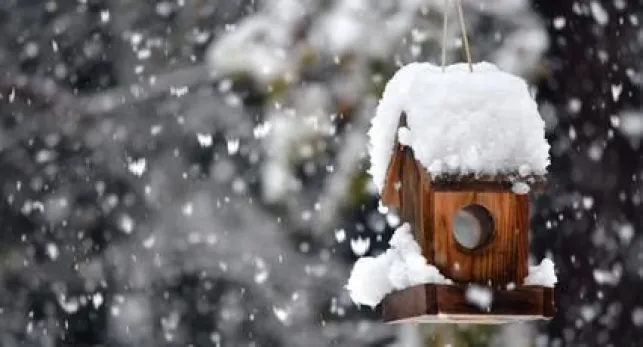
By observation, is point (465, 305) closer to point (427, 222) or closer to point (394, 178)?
point (427, 222)

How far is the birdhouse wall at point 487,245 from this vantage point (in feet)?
7.09

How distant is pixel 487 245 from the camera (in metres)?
2.21

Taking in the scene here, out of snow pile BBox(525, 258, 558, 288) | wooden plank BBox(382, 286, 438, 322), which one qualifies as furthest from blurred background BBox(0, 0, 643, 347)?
snow pile BBox(525, 258, 558, 288)

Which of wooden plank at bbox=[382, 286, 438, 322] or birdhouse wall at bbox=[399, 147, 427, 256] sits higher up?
birdhouse wall at bbox=[399, 147, 427, 256]

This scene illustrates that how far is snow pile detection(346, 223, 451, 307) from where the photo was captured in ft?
7.26

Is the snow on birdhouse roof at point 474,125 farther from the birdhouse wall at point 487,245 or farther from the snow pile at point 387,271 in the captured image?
the snow pile at point 387,271

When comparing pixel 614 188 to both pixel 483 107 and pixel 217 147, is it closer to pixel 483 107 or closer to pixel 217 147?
pixel 217 147

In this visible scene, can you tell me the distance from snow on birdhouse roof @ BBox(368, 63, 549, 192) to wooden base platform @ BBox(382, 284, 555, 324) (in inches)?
7.7

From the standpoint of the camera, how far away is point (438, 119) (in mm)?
2082

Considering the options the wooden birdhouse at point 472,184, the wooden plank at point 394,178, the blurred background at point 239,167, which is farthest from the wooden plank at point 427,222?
the blurred background at point 239,167

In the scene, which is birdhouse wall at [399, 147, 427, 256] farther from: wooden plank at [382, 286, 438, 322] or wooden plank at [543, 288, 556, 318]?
wooden plank at [543, 288, 556, 318]

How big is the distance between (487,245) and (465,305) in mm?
145

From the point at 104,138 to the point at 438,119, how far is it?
3883 millimetres

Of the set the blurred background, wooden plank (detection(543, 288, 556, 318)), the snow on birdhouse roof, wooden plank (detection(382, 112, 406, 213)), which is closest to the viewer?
the snow on birdhouse roof
